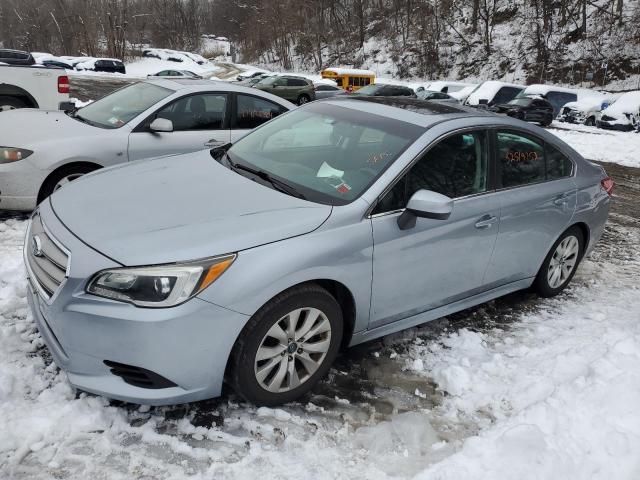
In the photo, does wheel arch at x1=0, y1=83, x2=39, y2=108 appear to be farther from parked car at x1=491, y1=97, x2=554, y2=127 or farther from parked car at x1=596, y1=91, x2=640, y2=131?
parked car at x1=596, y1=91, x2=640, y2=131

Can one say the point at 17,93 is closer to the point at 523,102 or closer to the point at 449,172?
A: the point at 449,172

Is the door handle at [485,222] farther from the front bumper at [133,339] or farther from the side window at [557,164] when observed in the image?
the front bumper at [133,339]

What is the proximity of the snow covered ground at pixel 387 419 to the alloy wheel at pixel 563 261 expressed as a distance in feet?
2.14

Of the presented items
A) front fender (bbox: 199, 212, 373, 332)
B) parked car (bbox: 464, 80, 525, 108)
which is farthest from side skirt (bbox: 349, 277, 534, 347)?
parked car (bbox: 464, 80, 525, 108)

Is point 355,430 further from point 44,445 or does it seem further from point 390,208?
point 44,445

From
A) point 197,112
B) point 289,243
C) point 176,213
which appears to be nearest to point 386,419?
point 289,243

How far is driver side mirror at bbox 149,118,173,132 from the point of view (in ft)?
18.3

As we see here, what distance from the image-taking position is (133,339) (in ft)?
8.07

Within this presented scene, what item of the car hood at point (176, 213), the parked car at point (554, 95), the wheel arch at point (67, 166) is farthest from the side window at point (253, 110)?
the parked car at point (554, 95)

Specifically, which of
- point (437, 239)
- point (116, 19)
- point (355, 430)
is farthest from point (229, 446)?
point (116, 19)

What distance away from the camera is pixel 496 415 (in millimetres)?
3062

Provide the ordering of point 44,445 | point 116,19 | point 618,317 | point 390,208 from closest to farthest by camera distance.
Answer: point 44,445, point 390,208, point 618,317, point 116,19

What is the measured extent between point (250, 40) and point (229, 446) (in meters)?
80.3

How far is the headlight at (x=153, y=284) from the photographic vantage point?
8.16 feet
